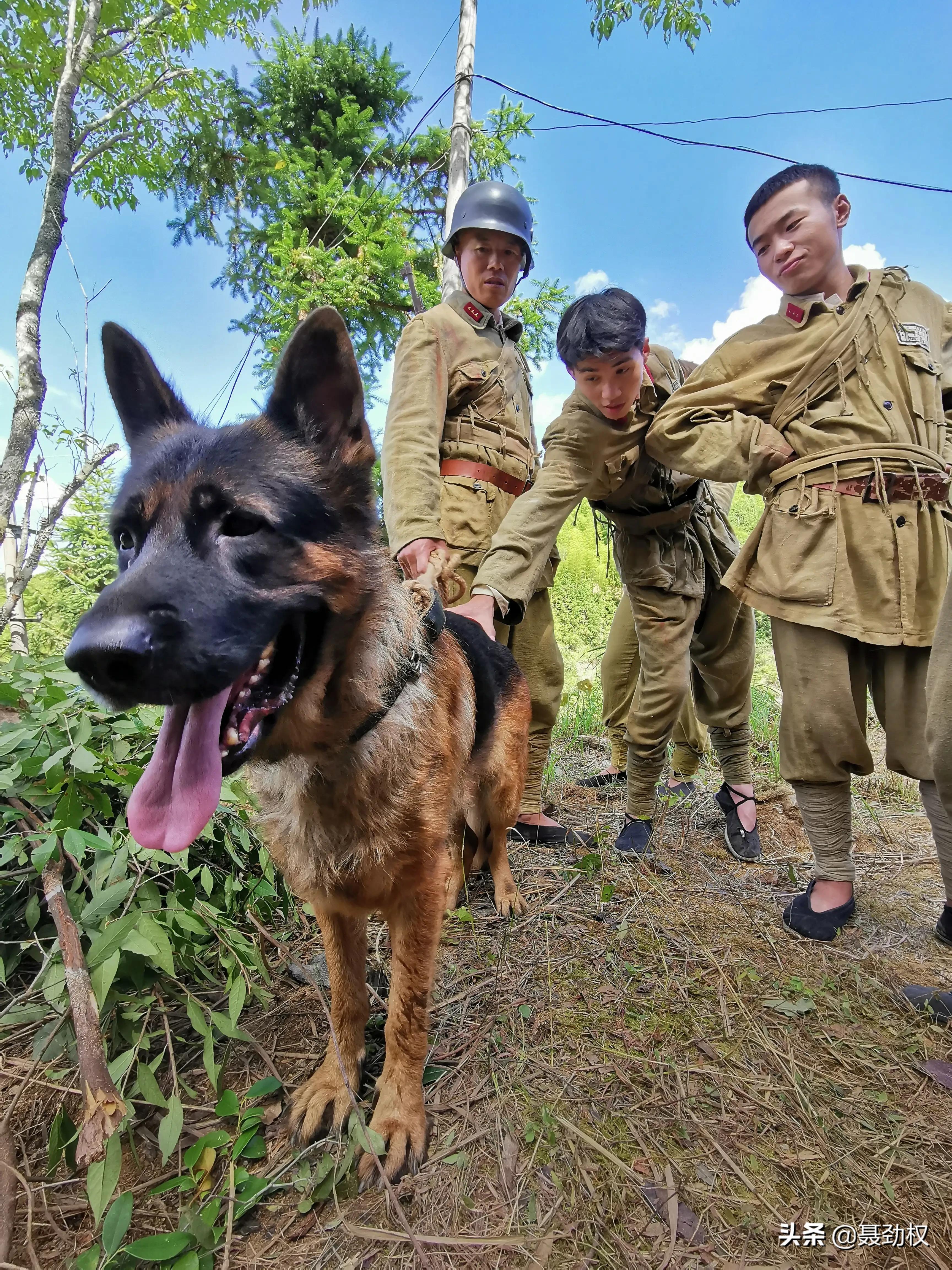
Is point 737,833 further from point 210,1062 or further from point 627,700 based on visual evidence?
point 210,1062

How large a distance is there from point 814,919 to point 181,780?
2.57m

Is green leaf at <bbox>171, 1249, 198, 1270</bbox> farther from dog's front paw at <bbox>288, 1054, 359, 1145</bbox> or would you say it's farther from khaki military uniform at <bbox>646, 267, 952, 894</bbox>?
khaki military uniform at <bbox>646, 267, 952, 894</bbox>

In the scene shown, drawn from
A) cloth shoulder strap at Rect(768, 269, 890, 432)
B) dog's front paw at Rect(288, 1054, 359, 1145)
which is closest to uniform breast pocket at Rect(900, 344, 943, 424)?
cloth shoulder strap at Rect(768, 269, 890, 432)

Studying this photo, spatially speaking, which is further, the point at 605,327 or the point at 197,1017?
the point at 605,327

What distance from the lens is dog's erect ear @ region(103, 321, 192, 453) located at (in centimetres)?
165

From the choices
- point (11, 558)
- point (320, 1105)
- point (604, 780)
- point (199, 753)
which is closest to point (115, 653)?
point (199, 753)

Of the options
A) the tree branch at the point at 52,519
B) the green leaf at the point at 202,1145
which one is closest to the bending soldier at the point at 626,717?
the green leaf at the point at 202,1145

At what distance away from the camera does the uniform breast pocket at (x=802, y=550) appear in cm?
229

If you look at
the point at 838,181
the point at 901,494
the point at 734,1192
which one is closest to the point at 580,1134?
the point at 734,1192

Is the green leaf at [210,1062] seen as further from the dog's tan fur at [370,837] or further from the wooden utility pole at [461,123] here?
the wooden utility pole at [461,123]

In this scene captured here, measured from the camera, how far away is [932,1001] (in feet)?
6.36

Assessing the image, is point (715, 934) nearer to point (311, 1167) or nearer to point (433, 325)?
point (311, 1167)

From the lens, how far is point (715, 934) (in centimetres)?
A: 239

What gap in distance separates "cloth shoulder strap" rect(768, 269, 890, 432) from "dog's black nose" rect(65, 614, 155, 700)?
8.55ft
